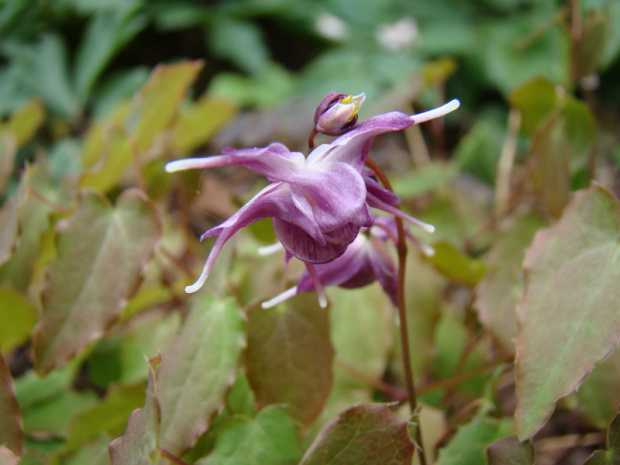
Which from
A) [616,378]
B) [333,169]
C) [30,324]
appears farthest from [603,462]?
[30,324]

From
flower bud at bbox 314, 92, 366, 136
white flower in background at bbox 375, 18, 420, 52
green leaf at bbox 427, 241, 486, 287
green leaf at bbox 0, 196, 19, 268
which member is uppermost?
flower bud at bbox 314, 92, 366, 136

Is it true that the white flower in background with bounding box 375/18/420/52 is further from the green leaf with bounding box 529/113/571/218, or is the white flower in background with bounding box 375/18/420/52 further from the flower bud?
the flower bud

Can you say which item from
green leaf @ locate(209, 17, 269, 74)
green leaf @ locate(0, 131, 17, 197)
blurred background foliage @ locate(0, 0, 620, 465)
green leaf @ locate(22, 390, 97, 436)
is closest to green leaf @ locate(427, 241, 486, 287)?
blurred background foliage @ locate(0, 0, 620, 465)

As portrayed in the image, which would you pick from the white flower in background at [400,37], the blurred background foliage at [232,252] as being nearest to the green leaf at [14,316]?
the blurred background foliage at [232,252]

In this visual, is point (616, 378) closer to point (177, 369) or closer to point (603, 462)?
point (603, 462)

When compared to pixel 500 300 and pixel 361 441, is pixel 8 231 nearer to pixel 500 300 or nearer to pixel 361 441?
pixel 361 441
